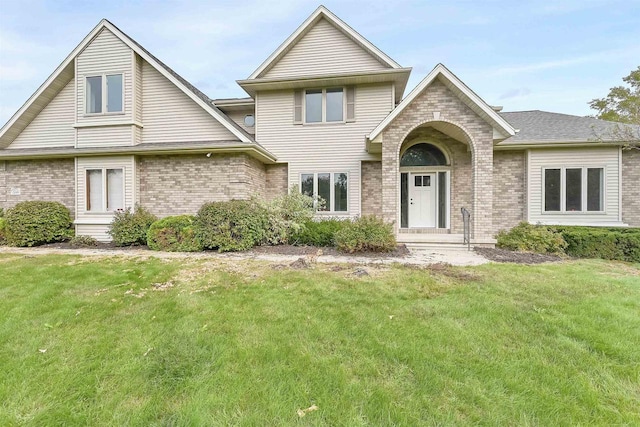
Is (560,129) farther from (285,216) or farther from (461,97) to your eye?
(285,216)

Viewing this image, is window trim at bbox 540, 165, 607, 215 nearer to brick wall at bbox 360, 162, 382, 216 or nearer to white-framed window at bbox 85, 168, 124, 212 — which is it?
brick wall at bbox 360, 162, 382, 216

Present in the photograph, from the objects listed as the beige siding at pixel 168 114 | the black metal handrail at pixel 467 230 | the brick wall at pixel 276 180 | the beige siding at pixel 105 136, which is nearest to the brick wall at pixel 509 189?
the black metal handrail at pixel 467 230

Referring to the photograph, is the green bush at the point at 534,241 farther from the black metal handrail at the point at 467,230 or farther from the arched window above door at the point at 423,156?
the arched window above door at the point at 423,156

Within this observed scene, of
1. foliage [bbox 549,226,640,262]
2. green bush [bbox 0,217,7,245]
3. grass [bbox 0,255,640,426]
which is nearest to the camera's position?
grass [bbox 0,255,640,426]

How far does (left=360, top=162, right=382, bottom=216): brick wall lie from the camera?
12117 millimetres

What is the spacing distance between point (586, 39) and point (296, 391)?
2205 cm

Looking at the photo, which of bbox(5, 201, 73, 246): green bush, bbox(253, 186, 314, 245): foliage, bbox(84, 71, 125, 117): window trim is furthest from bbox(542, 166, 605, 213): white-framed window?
bbox(5, 201, 73, 246): green bush

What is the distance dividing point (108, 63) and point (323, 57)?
8.23m

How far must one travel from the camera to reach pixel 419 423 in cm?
226

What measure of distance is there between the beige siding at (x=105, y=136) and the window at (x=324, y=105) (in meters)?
6.86

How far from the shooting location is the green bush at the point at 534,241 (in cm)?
909

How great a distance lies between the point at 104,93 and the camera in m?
11.5

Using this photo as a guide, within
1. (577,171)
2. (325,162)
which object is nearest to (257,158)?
(325,162)

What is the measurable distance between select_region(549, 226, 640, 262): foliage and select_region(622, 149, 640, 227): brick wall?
3080mm
